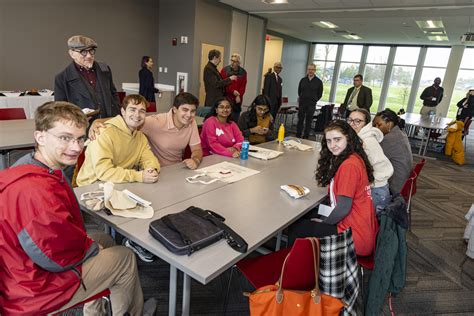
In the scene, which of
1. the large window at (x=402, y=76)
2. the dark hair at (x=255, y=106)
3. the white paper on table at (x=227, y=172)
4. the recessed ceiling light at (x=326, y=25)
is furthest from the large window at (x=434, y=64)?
the white paper on table at (x=227, y=172)

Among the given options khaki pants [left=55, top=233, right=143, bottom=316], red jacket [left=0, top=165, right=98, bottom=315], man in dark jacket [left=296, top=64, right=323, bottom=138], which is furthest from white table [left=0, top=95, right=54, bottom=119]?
man in dark jacket [left=296, top=64, right=323, bottom=138]

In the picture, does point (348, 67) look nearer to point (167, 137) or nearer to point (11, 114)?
point (167, 137)

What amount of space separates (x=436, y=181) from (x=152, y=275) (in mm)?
4650

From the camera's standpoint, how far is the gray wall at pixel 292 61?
11.8m

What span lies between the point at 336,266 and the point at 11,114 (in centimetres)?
365

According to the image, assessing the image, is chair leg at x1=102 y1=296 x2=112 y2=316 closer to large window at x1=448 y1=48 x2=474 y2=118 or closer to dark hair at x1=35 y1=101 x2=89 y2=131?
dark hair at x1=35 y1=101 x2=89 y2=131

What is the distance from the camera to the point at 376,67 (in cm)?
1221

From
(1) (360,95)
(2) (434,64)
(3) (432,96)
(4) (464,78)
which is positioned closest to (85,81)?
(1) (360,95)

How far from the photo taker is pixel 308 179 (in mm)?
2303

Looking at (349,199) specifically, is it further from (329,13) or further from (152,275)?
(329,13)

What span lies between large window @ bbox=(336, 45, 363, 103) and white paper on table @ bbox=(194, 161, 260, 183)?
Result: 38.7ft

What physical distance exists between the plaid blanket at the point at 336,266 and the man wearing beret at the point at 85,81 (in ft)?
6.81

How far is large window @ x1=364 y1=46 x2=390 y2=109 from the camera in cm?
1192

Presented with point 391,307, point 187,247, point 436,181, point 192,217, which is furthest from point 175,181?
point 436,181
